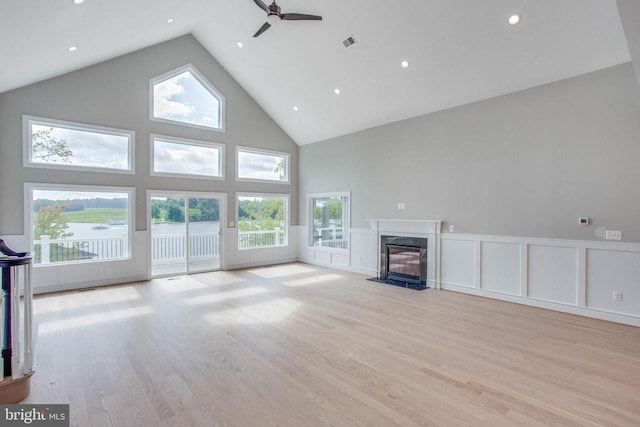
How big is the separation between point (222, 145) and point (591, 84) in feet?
23.1

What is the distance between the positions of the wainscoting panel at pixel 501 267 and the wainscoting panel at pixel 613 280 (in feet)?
2.96

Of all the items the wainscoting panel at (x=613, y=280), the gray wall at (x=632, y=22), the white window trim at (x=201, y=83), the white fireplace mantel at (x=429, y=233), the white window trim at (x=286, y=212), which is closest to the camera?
the gray wall at (x=632, y=22)

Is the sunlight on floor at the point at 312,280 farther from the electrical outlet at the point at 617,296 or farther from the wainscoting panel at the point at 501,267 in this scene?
the electrical outlet at the point at 617,296

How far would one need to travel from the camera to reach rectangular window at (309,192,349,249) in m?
8.05

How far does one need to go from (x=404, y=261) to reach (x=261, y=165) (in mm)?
4520

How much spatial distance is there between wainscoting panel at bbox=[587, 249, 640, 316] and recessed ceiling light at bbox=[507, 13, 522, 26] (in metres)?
3.26

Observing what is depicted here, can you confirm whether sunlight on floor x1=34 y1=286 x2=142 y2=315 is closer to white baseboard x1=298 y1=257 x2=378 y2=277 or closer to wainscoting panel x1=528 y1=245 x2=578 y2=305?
white baseboard x1=298 y1=257 x2=378 y2=277

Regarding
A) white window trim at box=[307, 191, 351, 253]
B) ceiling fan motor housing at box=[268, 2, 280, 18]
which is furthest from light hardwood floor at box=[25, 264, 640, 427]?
ceiling fan motor housing at box=[268, 2, 280, 18]

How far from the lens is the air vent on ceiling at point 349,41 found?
5.40 m

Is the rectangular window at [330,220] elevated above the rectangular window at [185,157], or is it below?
below

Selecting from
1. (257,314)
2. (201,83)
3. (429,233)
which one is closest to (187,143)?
(201,83)

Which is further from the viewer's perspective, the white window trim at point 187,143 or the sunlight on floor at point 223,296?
the white window trim at point 187,143

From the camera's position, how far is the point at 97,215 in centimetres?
624

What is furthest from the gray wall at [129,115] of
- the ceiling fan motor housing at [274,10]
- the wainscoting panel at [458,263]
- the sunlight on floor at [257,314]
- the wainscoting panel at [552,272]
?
the wainscoting panel at [552,272]
